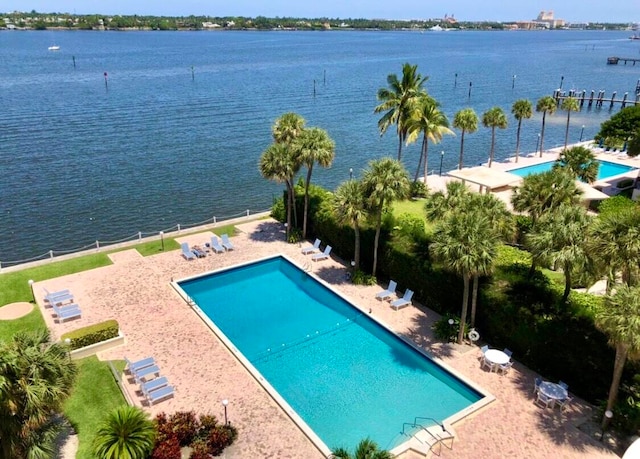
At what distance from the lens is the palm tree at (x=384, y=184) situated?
2222 cm

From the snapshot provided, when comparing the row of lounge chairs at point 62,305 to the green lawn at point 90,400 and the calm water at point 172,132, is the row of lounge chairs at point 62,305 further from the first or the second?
the calm water at point 172,132

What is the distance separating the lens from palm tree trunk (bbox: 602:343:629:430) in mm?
14202

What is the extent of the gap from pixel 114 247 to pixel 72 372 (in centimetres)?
1749

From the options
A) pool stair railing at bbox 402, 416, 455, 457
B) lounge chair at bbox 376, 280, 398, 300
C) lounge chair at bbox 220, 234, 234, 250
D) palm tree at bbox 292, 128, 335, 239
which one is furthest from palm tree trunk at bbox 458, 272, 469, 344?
lounge chair at bbox 220, 234, 234, 250

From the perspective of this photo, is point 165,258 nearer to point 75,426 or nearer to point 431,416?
point 75,426

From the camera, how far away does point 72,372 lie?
41.0 feet

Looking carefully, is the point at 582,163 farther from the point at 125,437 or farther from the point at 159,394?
the point at 125,437

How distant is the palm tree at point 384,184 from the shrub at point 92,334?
12.4 metres

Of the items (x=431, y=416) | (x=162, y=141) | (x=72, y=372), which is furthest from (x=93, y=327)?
(x=162, y=141)

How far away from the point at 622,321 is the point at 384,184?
37.4ft

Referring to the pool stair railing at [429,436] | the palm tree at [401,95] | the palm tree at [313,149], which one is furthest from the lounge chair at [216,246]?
the pool stair railing at [429,436]

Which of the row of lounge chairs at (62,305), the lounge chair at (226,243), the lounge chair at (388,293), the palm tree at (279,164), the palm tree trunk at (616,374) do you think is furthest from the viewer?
the lounge chair at (226,243)

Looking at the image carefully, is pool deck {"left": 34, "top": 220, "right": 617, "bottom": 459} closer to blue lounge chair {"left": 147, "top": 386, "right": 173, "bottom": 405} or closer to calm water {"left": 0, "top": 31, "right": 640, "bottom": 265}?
blue lounge chair {"left": 147, "top": 386, "right": 173, "bottom": 405}

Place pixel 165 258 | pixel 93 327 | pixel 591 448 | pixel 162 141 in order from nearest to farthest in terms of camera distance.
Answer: pixel 591 448
pixel 93 327
pixel 165 258
pixel 162 141
